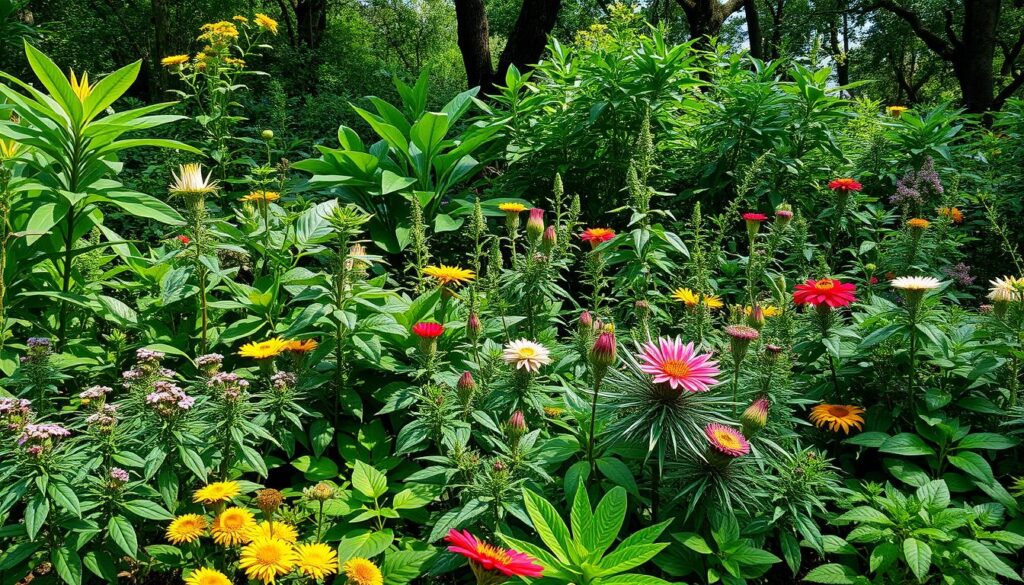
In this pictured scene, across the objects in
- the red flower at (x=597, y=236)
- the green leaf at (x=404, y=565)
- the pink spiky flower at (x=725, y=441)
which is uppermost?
the red flower at (x=597, y=236)

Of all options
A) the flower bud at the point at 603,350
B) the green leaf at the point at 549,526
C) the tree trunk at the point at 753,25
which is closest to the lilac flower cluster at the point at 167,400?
the green leaf at the point at 549,526

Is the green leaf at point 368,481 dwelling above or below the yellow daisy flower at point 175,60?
below

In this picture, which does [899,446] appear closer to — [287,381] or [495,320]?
[495,320]

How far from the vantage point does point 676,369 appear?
1.39 meters

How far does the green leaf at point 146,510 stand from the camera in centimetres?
145

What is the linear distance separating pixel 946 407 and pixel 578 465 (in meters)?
1.24

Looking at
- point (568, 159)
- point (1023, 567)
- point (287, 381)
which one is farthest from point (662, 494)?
point (568, 159)

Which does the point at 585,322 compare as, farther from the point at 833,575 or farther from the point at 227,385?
the point at 227,385

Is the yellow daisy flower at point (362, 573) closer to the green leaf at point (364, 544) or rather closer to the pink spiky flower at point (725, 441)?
the green leaf at point (364, 544)

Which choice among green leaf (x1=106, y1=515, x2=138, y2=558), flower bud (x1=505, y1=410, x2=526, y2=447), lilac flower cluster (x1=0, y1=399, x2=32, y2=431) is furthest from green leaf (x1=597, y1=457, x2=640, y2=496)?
lilac flower cluster (x1=0, y1=399, x2=32, y2=431)

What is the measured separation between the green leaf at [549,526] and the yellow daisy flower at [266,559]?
52 centimetres

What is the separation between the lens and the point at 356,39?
1947cm

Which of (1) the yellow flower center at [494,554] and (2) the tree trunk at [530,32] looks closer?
(1) the yellow flower center at [494,554]

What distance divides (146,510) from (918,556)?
1818 millimetres
